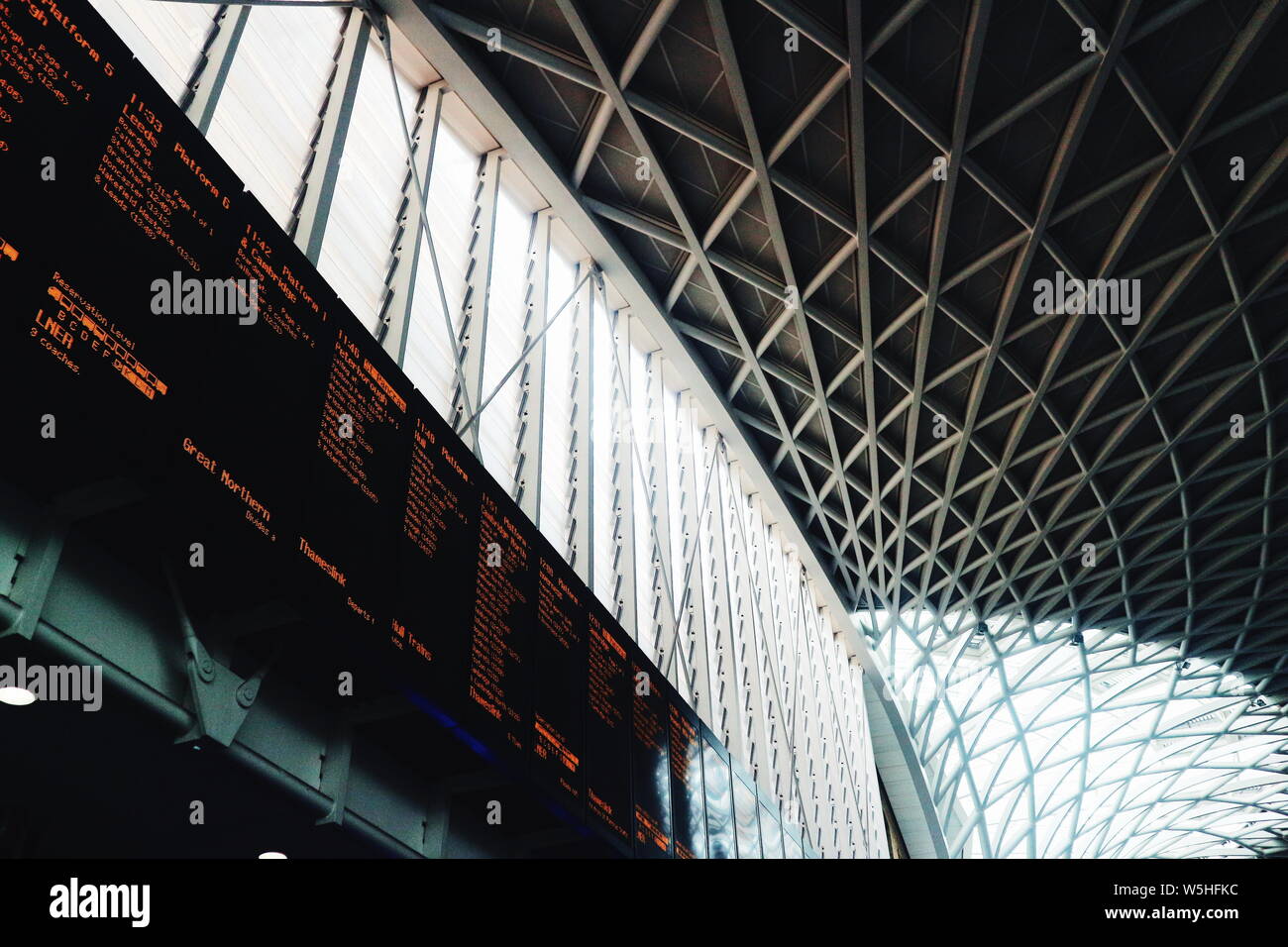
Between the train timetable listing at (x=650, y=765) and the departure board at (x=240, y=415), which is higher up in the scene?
the departure board at (x=240, y=415)

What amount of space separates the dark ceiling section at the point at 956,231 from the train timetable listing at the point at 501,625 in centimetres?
1032

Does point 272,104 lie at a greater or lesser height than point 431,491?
greater

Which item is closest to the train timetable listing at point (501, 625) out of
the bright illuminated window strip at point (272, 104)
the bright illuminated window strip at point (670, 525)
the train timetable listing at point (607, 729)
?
the train timetable listing at point (607, 729)

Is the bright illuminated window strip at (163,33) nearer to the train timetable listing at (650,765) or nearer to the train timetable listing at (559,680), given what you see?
the train timetable listing at (559,680)

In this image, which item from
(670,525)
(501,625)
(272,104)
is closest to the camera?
(501,625)

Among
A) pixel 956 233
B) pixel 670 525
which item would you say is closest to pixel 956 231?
pixel 956 233

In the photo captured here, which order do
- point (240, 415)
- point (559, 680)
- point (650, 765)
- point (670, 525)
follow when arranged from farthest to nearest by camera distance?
point (670, 525)
point (650, 765)
point (559, 680)
point (240, 415)

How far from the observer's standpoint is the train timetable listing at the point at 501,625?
8.91 m

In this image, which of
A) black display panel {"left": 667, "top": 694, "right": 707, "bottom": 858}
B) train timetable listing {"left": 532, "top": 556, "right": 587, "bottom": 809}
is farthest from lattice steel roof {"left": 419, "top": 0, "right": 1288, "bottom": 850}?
black display panel {"left": 667, "top": 694, "right": 707, "bottom": 858}

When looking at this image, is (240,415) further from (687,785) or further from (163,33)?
(687,785)

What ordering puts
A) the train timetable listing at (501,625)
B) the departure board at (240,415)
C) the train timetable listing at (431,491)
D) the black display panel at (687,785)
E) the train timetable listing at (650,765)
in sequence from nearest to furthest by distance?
the departure board at (240,415) < the train timetable listing at (431,491) < the train timetable listing at (501,625) < the train timetable listing at (650,765) < the black display panel at (687,785)

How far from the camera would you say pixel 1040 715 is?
44.6 m

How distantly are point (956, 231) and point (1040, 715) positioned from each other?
31.5 meters
